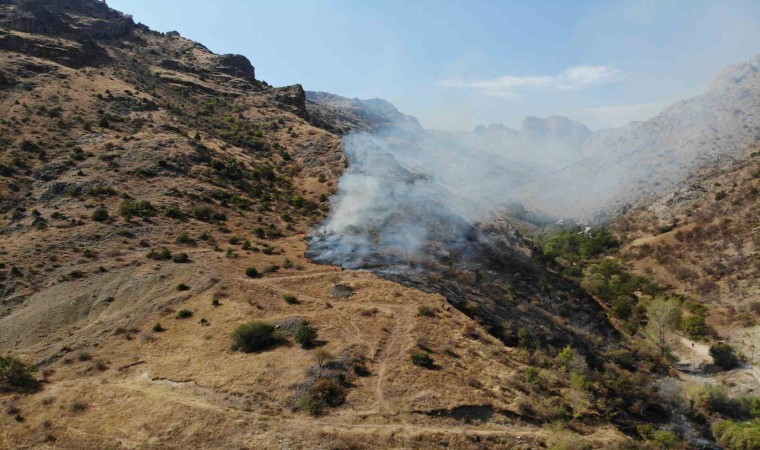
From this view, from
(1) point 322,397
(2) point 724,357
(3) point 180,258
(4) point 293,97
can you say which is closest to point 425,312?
(1) point 322,397

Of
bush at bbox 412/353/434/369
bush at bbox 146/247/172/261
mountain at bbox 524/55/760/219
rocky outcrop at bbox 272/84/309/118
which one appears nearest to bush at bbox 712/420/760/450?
bush at bbox 412/353/434/369

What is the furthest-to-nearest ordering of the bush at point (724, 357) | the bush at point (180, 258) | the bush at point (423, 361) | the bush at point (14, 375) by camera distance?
the bush at point (724, 357)
the bush at point (180, 258)
the bush at point (423, 361)
the bush at point (14, 375)

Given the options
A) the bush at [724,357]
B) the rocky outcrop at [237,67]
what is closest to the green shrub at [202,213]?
the bush at [724,357]

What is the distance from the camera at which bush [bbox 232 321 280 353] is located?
89.8ft

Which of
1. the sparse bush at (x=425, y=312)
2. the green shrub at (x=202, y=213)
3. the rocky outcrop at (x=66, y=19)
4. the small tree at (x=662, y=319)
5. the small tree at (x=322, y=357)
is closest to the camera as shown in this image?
the small tree at (x=322, y=357)

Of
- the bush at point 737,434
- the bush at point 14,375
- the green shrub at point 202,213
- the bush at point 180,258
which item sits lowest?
the bush at point 737,434

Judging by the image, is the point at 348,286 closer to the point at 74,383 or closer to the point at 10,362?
the point at 74,383

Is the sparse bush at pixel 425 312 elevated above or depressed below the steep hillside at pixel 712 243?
below

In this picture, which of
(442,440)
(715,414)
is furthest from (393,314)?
(715,414)

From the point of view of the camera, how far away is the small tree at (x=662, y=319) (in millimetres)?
41375

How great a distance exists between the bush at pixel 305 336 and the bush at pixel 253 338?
4.16 ft

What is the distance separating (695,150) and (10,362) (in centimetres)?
12427

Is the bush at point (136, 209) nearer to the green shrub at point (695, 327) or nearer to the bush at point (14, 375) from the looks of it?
the bush at point (14, 375)

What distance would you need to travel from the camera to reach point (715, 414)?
97.1ft
